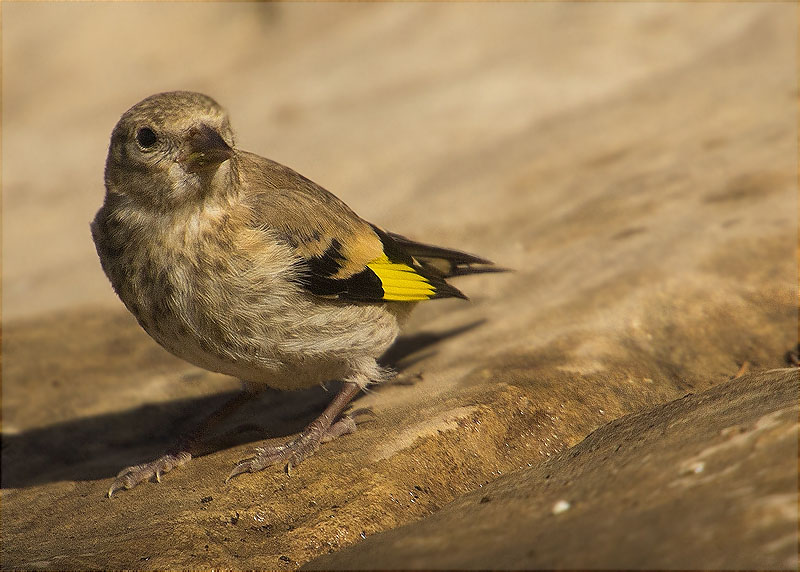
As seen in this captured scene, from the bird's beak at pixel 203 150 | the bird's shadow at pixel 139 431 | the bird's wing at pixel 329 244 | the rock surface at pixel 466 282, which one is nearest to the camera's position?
the rock surface at pixel 466 282

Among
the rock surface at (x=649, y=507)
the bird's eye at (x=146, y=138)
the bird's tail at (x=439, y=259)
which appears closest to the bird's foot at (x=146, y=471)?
→ the rock surface at (x=649, y=507)

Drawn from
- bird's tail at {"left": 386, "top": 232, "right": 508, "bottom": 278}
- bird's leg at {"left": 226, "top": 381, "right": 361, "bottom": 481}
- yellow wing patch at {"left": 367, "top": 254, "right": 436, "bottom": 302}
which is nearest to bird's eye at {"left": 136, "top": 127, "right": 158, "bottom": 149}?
yellow wing patch at {"left": 367, "top": 254, "right": 436, "bottom": 302}

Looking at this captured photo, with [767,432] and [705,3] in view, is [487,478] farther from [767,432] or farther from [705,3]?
[705,3]

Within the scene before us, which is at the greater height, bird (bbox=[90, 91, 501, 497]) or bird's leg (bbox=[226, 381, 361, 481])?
bird (bbox=[90, 91, 501, 497])

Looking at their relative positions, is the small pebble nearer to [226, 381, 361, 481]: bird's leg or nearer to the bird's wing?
[226, 381, 361, 481]: bird's leg

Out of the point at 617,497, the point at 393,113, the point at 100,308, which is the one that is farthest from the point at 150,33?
the point at 617,497

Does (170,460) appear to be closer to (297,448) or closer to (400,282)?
(297,448)

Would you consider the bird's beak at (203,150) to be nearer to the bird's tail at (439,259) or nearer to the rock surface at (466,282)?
the rock surface at (466,282)
